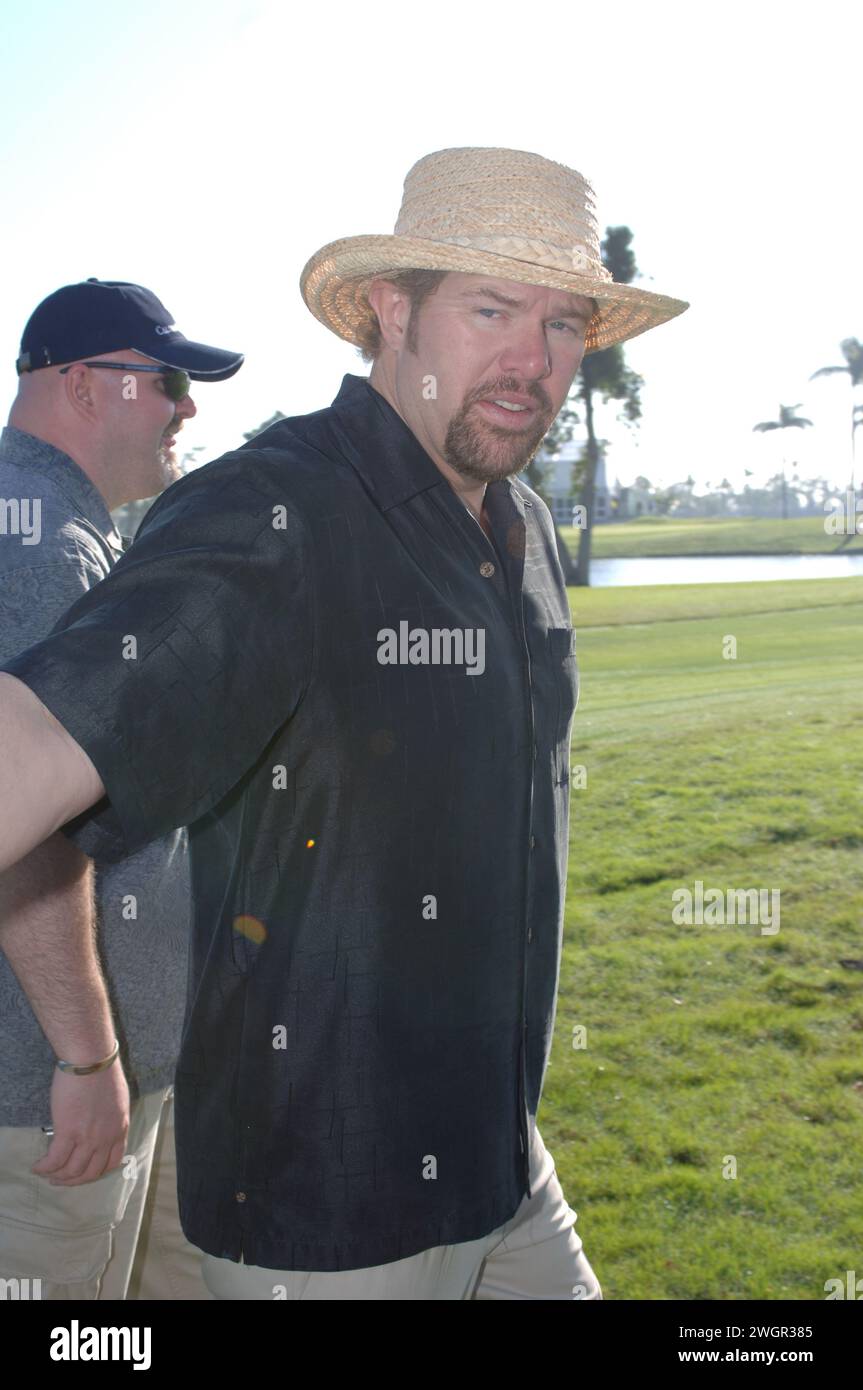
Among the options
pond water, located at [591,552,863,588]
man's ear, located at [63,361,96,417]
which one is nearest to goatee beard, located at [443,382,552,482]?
man's ear, located at [63,361,96,417]

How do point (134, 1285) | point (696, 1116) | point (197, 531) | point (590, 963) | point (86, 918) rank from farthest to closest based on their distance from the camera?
point (590, 963)
point (696, 1116)
point (134, 1285)
point (86, 918)
point (197, 531)

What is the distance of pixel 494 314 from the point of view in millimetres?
2543

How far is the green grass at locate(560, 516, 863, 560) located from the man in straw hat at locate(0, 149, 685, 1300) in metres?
83.8

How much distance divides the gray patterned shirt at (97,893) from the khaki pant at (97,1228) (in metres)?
0.12

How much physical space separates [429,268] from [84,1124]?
1.93 meters

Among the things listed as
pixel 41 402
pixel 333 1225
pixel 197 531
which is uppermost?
pixel 41 402

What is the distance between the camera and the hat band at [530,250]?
100 inches

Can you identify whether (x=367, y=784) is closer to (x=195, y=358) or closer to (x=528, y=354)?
(x=528, y=354)

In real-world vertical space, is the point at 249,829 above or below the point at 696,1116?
above

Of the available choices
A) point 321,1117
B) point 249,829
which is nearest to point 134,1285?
point 321,1117

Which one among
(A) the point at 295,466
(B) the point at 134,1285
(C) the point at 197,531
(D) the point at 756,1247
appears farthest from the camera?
(D) the point at 756,1247

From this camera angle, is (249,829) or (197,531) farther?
(249,829)

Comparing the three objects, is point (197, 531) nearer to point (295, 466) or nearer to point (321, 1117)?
point (295, 466)
